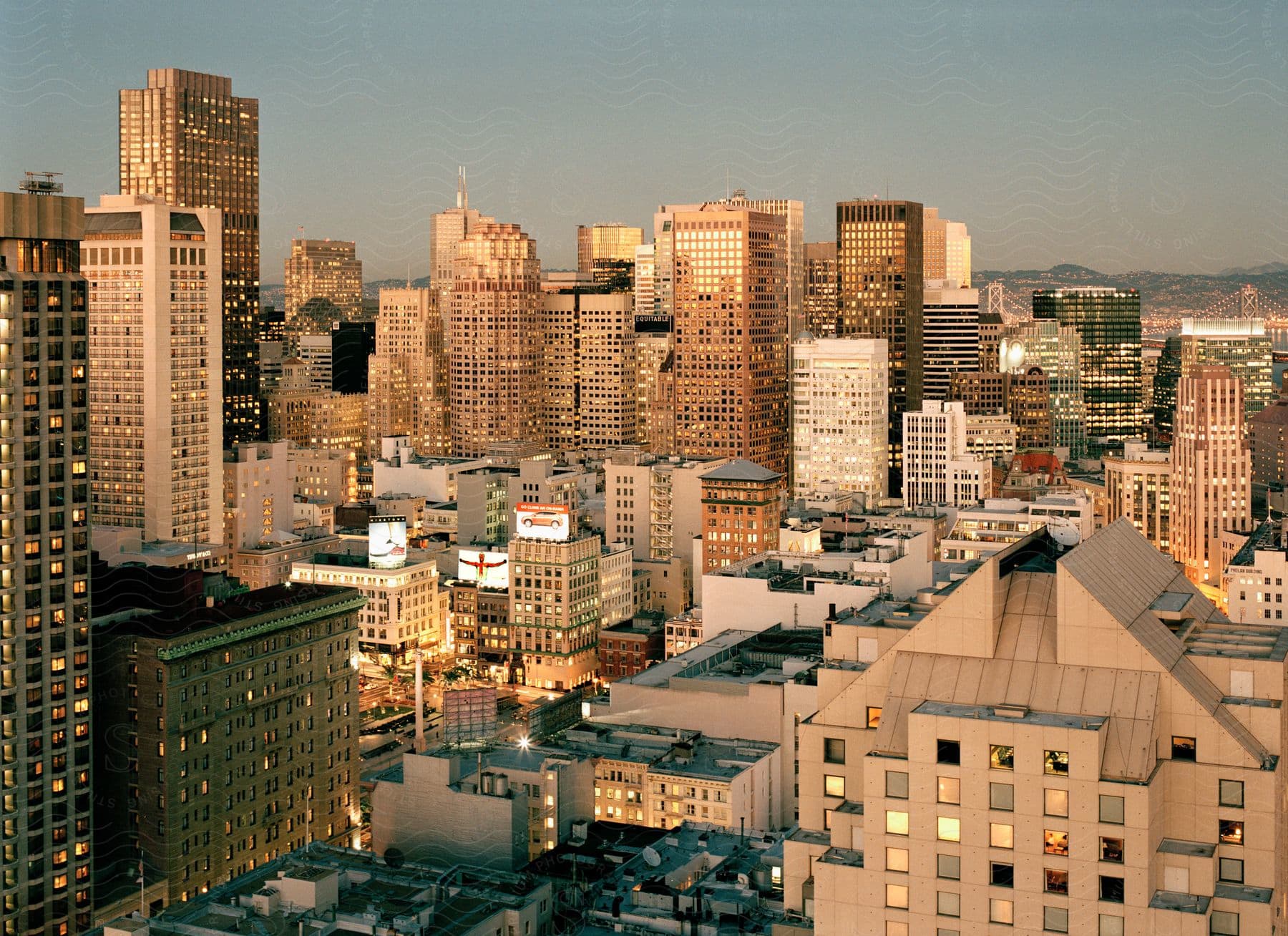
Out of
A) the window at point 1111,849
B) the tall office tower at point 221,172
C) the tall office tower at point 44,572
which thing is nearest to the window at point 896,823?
the window at point 1111,849

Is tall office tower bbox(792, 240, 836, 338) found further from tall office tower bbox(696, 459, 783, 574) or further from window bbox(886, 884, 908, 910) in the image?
window bbox(886, 884, 908, 910)

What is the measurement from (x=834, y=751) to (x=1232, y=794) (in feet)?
4.73

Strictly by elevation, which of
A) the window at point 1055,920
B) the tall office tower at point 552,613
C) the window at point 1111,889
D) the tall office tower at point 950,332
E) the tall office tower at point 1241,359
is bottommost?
the tall office tower at point 552,613

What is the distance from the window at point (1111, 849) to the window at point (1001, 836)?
29cm

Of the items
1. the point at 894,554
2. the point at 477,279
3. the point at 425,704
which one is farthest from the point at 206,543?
the point at 477,279

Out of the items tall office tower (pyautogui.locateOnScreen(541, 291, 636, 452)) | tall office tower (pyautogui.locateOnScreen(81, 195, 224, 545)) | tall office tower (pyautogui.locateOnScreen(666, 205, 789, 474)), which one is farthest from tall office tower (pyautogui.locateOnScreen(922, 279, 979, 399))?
tall office tower (pyautogui.locateOnScreen(81, 195, 224, 545))

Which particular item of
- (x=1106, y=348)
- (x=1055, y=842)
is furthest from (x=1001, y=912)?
(x=1106, y=348)

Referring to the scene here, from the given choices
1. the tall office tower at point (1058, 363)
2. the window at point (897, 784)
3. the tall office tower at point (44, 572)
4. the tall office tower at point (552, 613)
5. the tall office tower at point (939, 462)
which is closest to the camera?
the window at point (897, 784)

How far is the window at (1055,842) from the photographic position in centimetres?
526

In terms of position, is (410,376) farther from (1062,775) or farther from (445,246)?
(1062,775)

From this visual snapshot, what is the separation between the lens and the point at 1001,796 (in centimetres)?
532

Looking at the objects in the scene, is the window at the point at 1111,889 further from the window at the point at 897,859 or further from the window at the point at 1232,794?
the window at the point at 897,859

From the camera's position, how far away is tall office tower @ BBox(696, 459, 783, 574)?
29078 millimetres

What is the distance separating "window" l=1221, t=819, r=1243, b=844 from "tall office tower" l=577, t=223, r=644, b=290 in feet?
183
